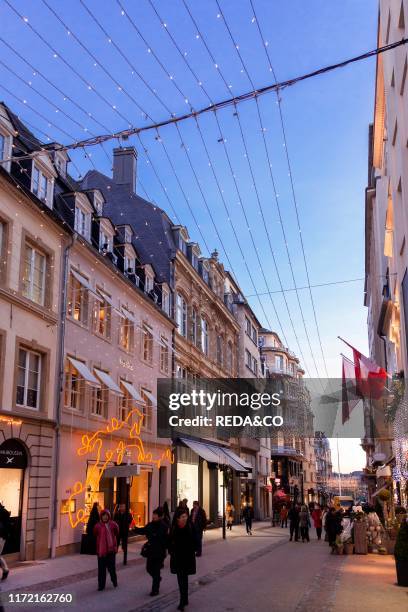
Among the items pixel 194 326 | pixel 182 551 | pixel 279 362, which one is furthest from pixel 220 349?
pixel 279 362

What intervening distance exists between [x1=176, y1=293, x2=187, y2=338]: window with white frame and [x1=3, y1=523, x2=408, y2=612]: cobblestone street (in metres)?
15.3

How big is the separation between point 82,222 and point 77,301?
3.01m

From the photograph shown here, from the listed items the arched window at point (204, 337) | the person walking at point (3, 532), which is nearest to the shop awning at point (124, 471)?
the person walking at point (3, 532)

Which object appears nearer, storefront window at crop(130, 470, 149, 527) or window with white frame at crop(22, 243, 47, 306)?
window with white frame at crop(22, 243, 47, 306)

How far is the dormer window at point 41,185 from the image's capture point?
19.3 meters

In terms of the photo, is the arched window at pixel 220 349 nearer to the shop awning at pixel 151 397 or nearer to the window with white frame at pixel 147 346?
the window with white frame at pixel 147 346

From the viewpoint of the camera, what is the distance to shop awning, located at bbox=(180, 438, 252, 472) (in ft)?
103

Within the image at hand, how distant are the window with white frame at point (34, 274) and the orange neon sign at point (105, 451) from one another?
16.9ft

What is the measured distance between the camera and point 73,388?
2138cm

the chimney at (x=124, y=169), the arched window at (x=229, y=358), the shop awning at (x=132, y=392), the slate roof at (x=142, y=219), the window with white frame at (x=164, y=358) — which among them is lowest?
the shop awning at (x=132, y=392)

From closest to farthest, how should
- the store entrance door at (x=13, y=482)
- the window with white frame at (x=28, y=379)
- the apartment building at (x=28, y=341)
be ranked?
the store entrance door at (x=13, y=482), the apartment building at (x=28, y=341), the window with white frame at (x=28, y=379)

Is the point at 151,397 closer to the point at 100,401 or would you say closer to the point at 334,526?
the point at 100,401

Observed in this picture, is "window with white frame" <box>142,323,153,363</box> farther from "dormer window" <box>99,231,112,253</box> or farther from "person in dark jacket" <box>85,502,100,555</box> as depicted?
"person in dark jacket" <box>85,502,100,555</box>

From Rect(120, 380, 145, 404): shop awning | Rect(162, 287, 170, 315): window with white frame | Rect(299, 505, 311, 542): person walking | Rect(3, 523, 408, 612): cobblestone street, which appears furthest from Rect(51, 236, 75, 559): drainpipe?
Rect(299, 505, 311, 542): person walking
